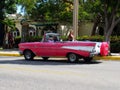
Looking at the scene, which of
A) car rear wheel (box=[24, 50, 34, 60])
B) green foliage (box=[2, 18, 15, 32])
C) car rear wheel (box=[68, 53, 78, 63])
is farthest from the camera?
green foliage (box=[2, 18, 15, 32])

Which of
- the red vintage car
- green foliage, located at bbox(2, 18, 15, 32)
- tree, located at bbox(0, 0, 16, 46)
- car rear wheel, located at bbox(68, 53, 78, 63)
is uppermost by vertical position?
tree, located at bbox(0, 0, 16, 46)

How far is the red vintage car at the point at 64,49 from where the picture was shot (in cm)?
2156

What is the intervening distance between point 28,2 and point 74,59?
1775 cm

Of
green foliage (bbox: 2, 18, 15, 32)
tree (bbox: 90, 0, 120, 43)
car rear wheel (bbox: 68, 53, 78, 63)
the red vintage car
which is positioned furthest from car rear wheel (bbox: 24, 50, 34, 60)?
green foliage (bbox: 2, 18, 15, 32)

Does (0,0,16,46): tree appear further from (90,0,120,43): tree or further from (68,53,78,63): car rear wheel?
(68,53,78,63): car rear wheel

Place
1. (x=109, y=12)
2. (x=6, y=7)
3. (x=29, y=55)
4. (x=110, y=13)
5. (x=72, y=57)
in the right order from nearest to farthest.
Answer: (x=72, y=57), (x=29, y=55), (x=110, y=13), (x=109, y=12), (x=6, y=7)

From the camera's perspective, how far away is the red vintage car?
21562mm

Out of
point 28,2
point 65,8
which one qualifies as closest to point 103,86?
point 28,2

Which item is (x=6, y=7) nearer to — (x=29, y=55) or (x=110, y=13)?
(x=110, y=13)

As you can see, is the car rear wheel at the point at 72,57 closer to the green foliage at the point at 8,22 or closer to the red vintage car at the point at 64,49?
the red vintage car at the point at 64,49

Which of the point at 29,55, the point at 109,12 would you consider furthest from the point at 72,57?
the point at 109,12

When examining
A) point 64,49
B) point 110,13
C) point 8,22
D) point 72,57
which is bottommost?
point 72,57

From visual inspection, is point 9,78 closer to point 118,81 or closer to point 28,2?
point 118,81

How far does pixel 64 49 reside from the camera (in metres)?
22.3
